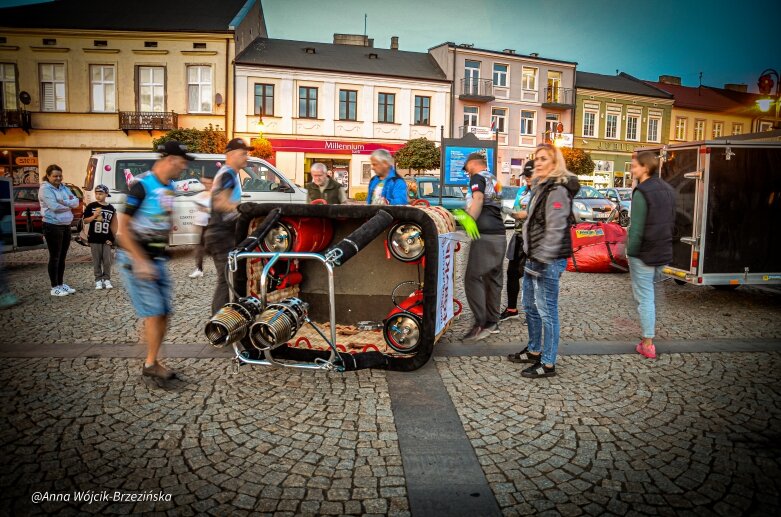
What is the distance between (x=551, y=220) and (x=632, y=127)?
4672 centimetres

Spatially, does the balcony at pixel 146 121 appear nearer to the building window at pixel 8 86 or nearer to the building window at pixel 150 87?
the building window at pixel 150 87

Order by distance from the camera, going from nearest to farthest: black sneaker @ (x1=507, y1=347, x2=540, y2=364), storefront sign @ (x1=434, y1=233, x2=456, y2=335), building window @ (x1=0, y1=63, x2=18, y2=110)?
storefront sign @ (x1=434, y1=233, x2=456, y2=335) < black sneaker @ (x1=507, y1=347, x2=540, y2=364) < building window @ (x1=0, y1=63, x2=18, y2=110)

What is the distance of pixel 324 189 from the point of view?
787cm

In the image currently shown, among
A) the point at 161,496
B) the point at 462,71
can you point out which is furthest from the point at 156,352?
the point at 462,71

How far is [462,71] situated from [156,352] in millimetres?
37480

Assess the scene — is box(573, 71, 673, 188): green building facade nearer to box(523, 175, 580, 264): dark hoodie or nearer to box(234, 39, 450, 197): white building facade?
box(234, 39, 450, 197): white building facade

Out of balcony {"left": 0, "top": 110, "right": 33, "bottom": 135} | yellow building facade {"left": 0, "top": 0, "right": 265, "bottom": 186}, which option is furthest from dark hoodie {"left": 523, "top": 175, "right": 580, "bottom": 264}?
balcony {"left": 0, "top": 110, "right": 33, "bottom": 135}

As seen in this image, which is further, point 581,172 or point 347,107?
point 581,172

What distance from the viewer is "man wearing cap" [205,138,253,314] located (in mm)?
5383

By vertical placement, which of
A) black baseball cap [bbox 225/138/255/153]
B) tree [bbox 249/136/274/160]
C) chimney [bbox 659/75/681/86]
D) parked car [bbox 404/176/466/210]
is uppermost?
chimney [bbox 659/75/681/86]

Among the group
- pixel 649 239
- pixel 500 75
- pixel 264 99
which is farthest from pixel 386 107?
pixel 649 239

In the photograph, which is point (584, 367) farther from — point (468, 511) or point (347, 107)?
point (347, 107)

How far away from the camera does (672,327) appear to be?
6.73m

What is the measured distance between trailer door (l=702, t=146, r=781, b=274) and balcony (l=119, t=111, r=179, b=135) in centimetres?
3120
